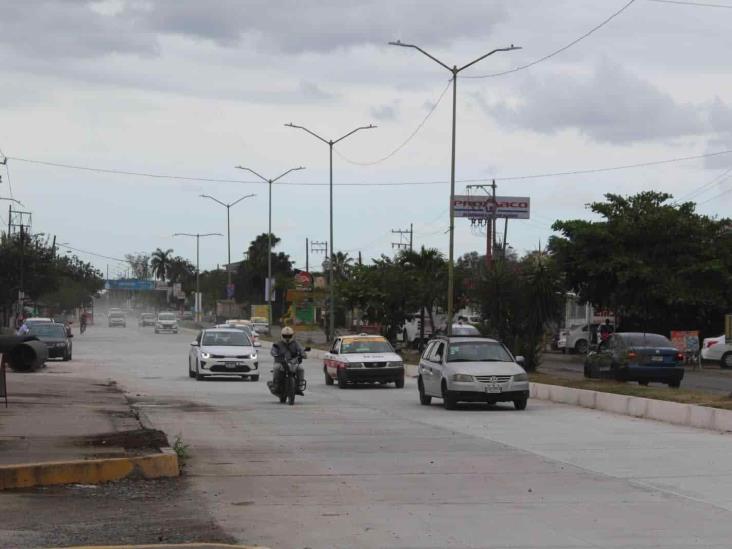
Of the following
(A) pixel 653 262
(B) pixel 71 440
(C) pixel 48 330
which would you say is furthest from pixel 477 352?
(A) pixel 653 262

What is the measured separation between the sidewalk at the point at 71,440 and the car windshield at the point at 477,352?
6839mm

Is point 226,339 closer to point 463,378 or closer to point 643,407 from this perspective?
point 463,378

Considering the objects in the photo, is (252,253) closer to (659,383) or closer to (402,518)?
(659,383)

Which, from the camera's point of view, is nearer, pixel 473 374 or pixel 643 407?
pixel 643 407

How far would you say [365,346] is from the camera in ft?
111

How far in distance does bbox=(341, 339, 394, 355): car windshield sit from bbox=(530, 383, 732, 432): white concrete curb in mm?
5747

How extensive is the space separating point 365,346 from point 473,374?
32.0 feet

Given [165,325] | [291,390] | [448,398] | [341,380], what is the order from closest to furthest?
[448,398], [291,390], [341,380], [165,325]

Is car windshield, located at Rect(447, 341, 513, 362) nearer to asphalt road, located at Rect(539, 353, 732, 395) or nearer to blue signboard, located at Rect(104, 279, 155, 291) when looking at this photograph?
asphalt road, located at Rect(539, 353, 732, 395)

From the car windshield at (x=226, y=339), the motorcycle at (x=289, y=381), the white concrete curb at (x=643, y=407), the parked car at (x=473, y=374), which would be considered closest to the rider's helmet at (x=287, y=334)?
the motorcycle at (x=289, y=381)

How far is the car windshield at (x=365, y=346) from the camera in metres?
33.8

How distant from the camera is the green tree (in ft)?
173

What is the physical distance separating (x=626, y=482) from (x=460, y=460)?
2729 millimetres

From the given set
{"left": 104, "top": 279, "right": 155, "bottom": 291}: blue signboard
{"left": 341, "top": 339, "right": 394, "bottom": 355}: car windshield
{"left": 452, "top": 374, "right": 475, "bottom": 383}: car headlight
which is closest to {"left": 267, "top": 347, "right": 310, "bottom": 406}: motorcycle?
{"left": 452, "top": 374, "right": 475, "bottom": 383}: car headlight
